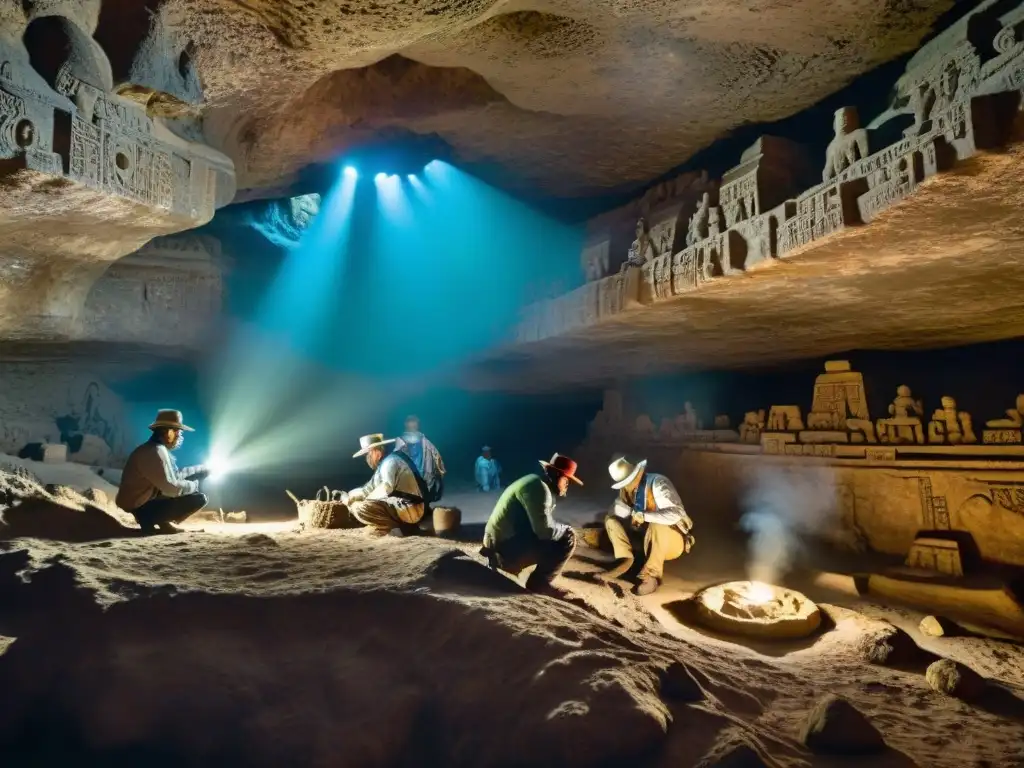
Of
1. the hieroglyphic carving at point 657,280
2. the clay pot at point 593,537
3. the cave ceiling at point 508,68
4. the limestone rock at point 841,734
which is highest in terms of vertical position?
the cave ceiling at point 508,68

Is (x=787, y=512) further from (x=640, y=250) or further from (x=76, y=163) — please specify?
(x=76, y=163)

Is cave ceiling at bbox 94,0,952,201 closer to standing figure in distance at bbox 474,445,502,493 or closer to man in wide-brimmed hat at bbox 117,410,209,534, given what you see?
man in wide-brimmed hat at bbox 117,410,209,534

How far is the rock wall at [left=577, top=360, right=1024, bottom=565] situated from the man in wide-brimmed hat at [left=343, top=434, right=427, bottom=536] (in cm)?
551

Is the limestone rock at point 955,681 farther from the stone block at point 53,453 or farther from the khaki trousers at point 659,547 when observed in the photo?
the stone block at point 53,453

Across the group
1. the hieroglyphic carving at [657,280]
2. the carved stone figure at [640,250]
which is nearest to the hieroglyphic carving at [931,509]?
the hieroglyphic carving at [657,280]

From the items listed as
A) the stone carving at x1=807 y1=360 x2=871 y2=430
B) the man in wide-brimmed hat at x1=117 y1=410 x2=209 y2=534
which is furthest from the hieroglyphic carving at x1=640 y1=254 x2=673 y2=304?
the man in wide-brimmed hat at x1=117 y1=410 x2=209 y2=534

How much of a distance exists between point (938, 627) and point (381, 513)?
605 centimetres

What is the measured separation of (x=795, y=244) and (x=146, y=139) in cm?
689

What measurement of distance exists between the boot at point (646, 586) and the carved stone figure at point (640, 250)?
4.36 m

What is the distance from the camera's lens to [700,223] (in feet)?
25.0

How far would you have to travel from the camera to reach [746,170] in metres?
7.12

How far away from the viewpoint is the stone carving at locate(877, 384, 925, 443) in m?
7.92

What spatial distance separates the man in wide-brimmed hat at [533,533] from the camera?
5312 mm

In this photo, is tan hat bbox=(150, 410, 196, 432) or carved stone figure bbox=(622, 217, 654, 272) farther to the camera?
carved stone figure bbox=(622, 217, 654, 272)
